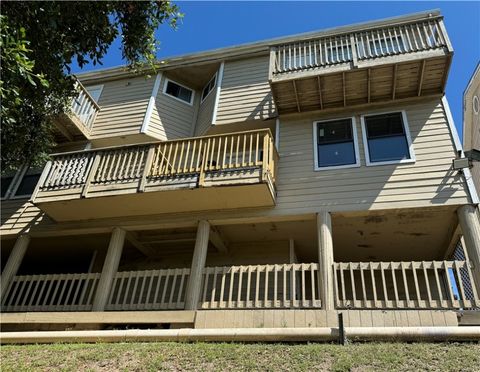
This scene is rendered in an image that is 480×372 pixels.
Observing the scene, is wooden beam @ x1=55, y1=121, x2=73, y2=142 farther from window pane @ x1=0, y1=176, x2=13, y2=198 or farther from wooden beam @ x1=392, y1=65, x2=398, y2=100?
wooden beam @ x1=392, y1=65, x2=398, y2=100

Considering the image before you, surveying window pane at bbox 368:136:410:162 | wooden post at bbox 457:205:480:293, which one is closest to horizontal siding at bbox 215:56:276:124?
window pane at bbox 368:136:410:162

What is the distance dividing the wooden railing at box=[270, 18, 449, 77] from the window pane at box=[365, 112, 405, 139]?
1.40 meters

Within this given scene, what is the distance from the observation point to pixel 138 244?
32.4 feet

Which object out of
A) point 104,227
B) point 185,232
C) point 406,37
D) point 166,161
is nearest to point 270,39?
point 406,37

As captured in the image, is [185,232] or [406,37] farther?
[185,232]

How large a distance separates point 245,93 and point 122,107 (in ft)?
13.5

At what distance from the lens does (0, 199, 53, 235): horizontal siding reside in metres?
9.65

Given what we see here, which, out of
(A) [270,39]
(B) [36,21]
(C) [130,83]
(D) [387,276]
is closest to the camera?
(B) [36,21]

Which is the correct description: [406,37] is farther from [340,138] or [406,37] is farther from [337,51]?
[340,138]

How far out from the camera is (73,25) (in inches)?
240

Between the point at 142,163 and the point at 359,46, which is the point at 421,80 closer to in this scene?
the point at 359,46

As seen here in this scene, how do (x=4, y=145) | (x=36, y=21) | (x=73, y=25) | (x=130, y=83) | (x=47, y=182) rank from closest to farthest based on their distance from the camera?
(x=36, y=21)
(x=73, y=25)
(x=4, y=145)
(x=47, y=182)
(x=130, y=83)

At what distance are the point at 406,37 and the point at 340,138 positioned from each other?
2619 mm

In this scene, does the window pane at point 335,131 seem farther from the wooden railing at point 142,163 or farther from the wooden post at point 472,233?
the wooden post at point 472,233
